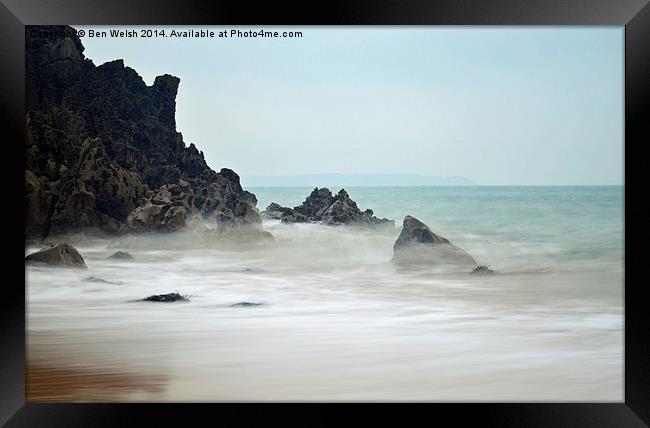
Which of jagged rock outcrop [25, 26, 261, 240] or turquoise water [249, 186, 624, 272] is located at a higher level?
jagged rock outcrop [25, 26, 261, 240]

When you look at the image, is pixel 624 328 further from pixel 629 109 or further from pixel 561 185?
pixel 629 109

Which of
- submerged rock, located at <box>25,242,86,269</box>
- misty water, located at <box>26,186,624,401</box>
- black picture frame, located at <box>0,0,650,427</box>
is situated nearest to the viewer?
black picture frame, located at <box>0,0,650,427</box>

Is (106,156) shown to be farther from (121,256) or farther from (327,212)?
(327,212)

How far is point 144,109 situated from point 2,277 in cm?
105

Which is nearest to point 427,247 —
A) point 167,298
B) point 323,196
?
point 323,196

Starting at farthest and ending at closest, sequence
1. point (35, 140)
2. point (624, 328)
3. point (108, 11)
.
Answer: point (35, 140)
point (624, 328)
point (108, 11)

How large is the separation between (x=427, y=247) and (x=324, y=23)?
1.19 m

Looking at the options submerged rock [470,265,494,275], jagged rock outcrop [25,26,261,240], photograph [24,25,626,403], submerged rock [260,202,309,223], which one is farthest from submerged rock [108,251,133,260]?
submerged rock [470,265,494,275]

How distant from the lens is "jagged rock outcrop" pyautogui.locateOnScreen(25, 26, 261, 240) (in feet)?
10.9

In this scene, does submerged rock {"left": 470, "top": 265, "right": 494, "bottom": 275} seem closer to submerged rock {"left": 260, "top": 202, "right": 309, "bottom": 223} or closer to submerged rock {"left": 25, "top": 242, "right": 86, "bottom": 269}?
submerged rock {"left": 260, "top": 202, "right": 309, "bottom": 223}

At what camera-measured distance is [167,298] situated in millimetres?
3305

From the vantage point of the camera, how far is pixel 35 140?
3.33m

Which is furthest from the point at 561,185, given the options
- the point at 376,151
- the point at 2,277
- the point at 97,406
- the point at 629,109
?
the point at 2,277

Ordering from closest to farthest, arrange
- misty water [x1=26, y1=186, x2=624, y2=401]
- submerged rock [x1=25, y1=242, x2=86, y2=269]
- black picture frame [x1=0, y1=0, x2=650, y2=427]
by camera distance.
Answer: black picture frame [x1=0, y1=0, x2=650, y2=427]
misty water [x1=26, y1=186, x2=624, y2=401]
submerged rock [x1=25, y1=242, x2=86, y2=269]
